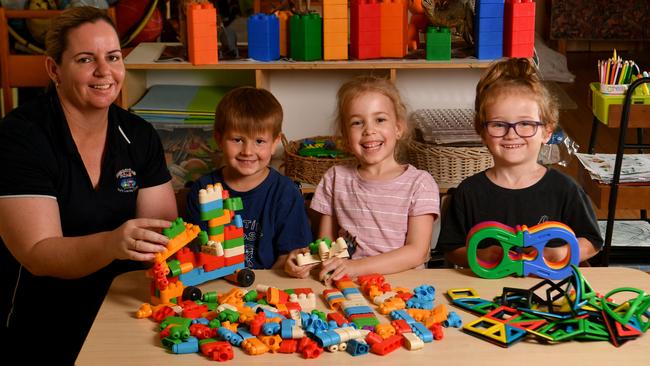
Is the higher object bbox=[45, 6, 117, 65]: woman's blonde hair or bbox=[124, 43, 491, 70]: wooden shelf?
bbox=[45, 6, 117, 65]: woman's blonde hair

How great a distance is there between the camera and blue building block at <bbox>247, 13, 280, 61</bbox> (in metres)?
2.97

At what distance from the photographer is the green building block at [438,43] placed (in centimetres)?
293

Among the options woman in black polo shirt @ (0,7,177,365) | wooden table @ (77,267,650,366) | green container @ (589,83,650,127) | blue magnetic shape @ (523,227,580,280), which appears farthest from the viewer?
green container @ (589,83,650,127)

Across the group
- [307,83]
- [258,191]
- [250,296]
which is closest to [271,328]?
[250,296]

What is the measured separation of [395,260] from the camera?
70.7 inches

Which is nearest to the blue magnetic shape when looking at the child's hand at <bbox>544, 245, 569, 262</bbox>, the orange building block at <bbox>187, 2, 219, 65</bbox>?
the child's hand at <bbox>544, 245, 569, 262</bbox>

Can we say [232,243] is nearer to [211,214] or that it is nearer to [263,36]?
[211,214]

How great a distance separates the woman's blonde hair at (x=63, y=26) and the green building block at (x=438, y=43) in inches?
51.6

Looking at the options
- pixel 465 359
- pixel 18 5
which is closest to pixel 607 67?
pixel 465 359

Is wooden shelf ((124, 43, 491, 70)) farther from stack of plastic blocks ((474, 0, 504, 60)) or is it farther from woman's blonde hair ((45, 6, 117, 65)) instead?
woman's blonde hair ((45, 6, 117, 65))

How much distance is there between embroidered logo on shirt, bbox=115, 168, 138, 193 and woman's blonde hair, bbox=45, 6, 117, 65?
298 millimetres

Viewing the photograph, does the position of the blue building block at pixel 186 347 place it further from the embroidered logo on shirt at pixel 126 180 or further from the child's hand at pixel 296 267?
the embroidered logo on shirt at pixel 126 180

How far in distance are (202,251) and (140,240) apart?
13cm

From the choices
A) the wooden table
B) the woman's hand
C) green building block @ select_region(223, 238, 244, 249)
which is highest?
the woman's hand
